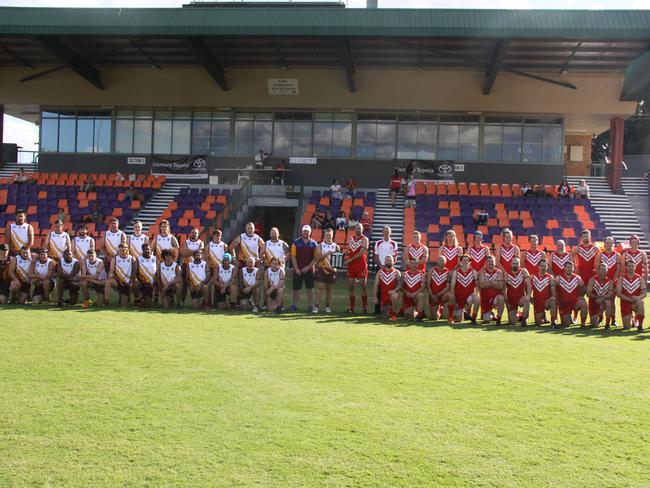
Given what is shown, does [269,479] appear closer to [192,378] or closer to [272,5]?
[192,378]

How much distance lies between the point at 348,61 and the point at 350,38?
4.37 feet

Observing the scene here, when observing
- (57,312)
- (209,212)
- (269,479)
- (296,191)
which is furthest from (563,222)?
(269,479)

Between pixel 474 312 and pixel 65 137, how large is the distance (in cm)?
2393

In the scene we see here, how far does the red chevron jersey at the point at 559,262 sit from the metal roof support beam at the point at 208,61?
16296 mm

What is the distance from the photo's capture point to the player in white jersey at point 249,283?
12.0 metres

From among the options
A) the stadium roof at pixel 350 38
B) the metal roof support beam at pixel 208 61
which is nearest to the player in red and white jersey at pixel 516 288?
the stadium roof at pixel 350 38

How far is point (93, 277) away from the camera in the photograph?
487 inches

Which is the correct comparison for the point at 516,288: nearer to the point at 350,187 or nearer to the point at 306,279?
the point at 306,279

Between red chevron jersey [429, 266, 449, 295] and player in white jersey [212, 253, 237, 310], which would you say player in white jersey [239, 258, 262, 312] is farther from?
red chevron jersey [429, 266, 449, 295]

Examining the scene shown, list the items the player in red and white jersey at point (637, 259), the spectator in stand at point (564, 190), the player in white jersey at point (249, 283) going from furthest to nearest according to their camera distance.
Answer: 1. the spectator in stand at point (564, 190)
2. the player in white jersey at point (249, 283)
3. the player in red and white jersey at point (637, 259)

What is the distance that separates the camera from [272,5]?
24.6 m

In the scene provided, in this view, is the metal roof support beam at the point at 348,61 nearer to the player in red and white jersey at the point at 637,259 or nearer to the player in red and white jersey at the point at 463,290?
the player in red and white jersey at the point at 463,290

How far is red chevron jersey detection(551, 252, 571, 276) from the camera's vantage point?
12.0m

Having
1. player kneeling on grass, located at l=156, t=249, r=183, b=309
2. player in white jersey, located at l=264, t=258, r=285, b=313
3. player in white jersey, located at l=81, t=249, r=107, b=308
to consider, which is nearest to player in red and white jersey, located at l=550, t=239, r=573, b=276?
player in white jersey, located at l=264, t=258, r=285, b=313
